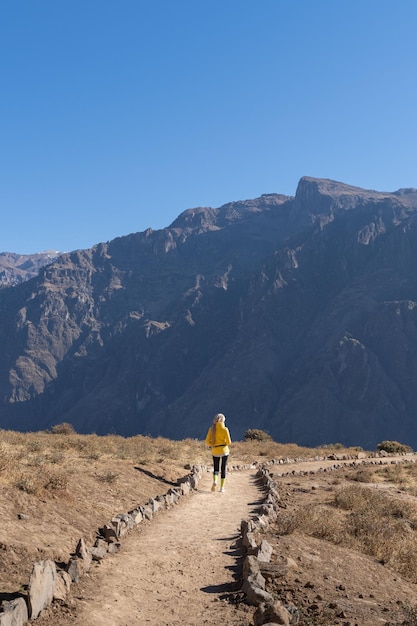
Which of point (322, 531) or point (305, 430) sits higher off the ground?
point (322, 531)

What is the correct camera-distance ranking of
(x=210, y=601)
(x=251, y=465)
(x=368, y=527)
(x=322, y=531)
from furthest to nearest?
(x=251, y=465) < (x=368, y=527) < (x=322, y=531) < (x=210, y=601)

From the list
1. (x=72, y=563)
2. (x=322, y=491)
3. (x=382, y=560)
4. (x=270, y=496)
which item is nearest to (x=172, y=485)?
(x=270, y=496)

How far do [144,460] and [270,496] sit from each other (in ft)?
21.1

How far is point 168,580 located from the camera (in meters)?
9.27

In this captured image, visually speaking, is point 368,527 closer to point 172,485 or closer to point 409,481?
point 172,485

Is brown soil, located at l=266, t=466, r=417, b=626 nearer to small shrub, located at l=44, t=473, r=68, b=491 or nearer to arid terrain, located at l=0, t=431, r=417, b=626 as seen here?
arid terrain, located at l=0, t=431, r=417, b=626

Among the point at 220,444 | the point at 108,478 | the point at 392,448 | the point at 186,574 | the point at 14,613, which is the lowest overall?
the point at 392,448

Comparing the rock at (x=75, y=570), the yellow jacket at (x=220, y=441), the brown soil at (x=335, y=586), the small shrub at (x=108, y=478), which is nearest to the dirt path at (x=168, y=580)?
the rock at (x=75, y=570)

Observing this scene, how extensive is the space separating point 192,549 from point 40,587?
4.61 meters

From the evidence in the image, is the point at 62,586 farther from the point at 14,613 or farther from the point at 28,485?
the point at 28,485

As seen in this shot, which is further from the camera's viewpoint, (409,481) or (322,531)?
(409,481)

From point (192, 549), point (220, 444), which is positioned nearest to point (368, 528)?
point (192, 549)

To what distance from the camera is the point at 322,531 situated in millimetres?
12641

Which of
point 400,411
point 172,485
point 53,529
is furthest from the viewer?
point 400,411
